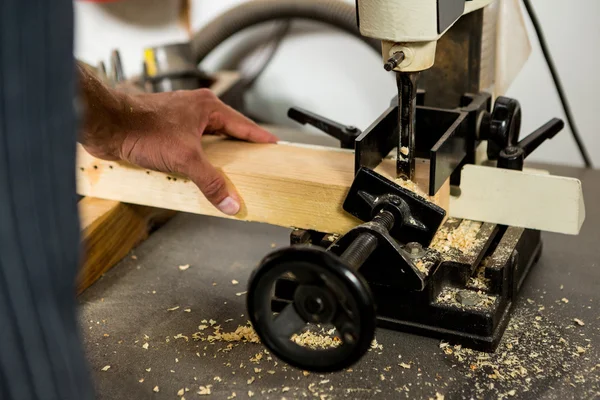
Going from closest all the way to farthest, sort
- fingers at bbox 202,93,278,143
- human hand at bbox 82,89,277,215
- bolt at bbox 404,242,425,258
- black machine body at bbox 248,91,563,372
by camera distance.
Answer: black machine body at bbox 248,91,563,372 → bolt at bbox 404,242,425,258 → human hand at bbox 82,89,277,215 → fingers at bbox 202,93,278,143

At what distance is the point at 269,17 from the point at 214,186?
2.54 feet

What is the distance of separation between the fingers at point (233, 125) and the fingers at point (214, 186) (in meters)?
0.12

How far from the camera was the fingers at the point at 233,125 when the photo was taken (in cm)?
104

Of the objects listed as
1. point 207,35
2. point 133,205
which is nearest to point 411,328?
point 133,205

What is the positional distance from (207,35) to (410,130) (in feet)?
3.13

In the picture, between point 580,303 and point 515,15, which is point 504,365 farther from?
point 515,15

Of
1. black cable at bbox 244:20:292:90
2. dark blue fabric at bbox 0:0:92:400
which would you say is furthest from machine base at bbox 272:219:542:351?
black cable at bbox 244:20:292:90

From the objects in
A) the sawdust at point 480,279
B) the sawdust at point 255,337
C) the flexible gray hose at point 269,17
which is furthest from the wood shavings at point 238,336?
the flexible gray hose at point 269,17

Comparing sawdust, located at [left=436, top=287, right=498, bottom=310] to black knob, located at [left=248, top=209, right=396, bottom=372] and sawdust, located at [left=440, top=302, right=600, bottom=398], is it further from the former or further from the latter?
black knob, located at [left=248, top=209, right=396, bottom=372]

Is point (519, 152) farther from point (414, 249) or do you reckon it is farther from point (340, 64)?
point (340, 64)

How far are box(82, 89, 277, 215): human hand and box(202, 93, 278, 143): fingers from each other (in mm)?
16

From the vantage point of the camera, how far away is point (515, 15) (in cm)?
102

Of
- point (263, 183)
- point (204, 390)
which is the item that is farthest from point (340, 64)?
point (204, 390)

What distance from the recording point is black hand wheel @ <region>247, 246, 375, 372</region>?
598 millimetres
